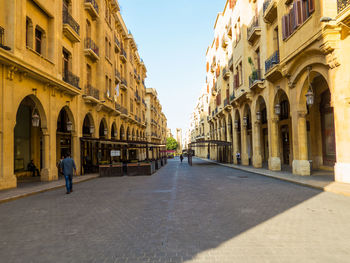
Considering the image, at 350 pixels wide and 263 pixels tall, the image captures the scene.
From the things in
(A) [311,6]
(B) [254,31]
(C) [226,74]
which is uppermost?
(B) [254,31]

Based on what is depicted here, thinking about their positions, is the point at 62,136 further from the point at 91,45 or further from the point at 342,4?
the point at 342,4

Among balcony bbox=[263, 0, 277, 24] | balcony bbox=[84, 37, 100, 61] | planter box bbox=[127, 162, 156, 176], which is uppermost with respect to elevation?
balcony bbox=[263, 0, 277, 24]

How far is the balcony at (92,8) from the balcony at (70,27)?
2.71 metres

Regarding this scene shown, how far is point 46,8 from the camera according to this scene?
15.3 metres

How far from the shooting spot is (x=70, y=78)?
18.5 metres

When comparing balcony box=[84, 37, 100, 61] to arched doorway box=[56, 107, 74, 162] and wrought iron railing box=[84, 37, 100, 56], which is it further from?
arched doorway box=[56, 107, 74, 162]

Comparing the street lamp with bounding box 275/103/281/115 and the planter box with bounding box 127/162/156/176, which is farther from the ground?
the street lamp with bounding box 275/103/281/115

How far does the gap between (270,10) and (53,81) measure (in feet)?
50.2

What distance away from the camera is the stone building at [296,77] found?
1109 cm

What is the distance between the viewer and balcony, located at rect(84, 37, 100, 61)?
20.9m

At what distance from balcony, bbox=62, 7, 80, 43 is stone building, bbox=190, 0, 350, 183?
46.1ft

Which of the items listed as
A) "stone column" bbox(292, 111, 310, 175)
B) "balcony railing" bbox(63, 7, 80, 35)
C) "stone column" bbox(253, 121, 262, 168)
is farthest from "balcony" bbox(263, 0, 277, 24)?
"balcony railing" bbox(63, 7, 80, 35)

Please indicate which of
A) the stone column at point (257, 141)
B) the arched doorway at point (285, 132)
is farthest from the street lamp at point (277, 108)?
the arched doorway at point (285, 132)

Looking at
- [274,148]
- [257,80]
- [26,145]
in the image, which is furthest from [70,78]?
[274,148]
